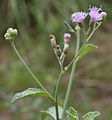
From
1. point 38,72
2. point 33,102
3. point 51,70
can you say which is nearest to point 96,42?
point 51,70

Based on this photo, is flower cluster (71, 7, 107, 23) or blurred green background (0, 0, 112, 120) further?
blurred green background (0, 0, 112, 120)

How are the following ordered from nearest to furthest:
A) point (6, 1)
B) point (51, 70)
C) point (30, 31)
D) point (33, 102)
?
1. point (33, 102)
2. point (51, 70)
3. point (6, 1)
4. point (30, 31)

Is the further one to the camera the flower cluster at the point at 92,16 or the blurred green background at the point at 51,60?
the blurred green background at the point at 51,60

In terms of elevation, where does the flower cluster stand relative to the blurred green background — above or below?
below

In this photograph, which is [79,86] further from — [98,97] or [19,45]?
[19,45]

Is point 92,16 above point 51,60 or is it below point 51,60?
below

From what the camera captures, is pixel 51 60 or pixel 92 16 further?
pixel 51 60

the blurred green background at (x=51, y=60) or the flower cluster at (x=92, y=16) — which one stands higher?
the blurred green background at (x=51, y=60)

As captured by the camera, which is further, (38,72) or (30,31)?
(30,31)
